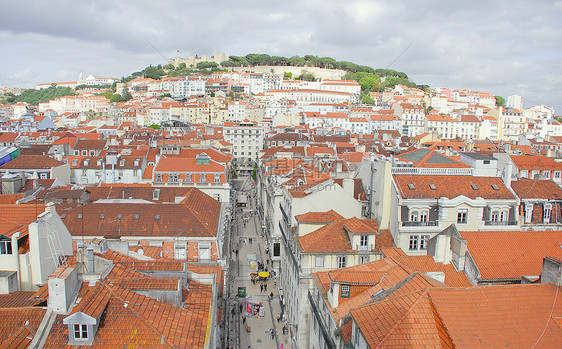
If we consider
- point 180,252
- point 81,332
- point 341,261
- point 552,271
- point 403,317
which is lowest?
point 180,252

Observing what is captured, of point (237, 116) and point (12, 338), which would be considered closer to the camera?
point (12, 338)

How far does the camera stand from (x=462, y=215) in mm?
30047

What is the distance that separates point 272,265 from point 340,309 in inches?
1010

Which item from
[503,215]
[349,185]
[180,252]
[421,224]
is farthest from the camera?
[349,185]

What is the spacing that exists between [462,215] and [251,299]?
19179mm

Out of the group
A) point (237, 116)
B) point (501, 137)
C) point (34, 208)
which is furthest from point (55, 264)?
point (501, 137)

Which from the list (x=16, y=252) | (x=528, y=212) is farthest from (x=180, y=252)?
(x=528, y=212)

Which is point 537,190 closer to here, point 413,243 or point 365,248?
point 413,243

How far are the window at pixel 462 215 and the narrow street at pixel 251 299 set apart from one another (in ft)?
48.7

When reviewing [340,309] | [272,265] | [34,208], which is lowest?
[272,265]

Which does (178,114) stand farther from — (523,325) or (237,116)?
(523,325)

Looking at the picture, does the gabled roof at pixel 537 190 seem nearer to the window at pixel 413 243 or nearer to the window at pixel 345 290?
the window at pixel 413 243

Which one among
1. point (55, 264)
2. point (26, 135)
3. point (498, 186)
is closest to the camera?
point (55, 264)

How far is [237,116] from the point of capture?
163 m
